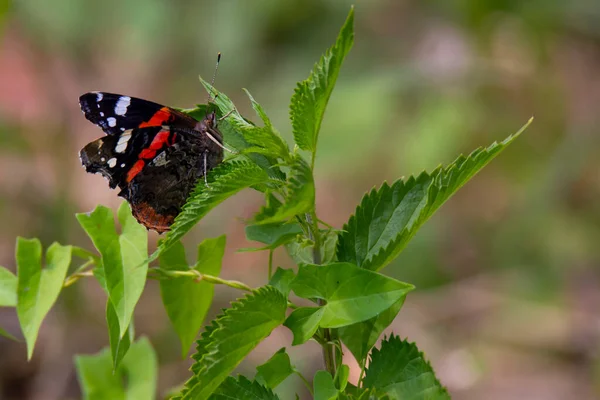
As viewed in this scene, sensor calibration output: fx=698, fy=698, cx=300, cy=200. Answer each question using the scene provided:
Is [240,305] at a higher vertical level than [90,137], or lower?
lower

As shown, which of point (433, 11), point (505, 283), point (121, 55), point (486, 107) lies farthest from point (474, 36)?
point (121, 55)

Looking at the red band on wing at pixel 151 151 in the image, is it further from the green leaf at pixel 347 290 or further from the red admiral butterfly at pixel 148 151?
the green leaf at pixel 347 290

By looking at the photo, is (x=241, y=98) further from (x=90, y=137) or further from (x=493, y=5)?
(x=493, y=5)

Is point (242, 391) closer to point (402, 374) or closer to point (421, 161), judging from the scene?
point (402, 374)

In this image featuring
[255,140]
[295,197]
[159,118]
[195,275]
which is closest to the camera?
[295,197]

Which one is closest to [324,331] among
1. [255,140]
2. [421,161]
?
[255,140]
